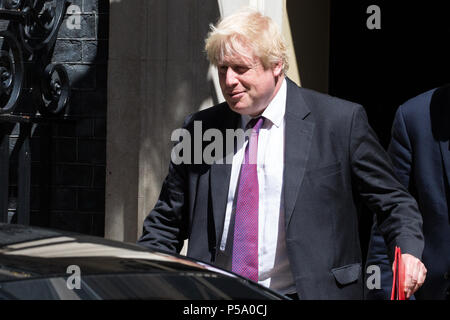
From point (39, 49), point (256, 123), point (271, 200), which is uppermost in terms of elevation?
point (39, 49)

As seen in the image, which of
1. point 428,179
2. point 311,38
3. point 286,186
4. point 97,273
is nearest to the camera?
point 97,273

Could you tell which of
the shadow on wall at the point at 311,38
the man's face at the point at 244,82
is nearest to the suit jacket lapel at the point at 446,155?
the man's face at the point at 244,82

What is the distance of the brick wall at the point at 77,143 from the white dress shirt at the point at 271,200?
3.41 metres

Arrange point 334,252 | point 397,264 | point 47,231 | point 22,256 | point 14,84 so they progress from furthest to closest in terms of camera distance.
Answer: point 14,84 → point 334,252 → point 397,264 → point 47,231 → point 22,256

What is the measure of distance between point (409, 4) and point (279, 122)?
3995mm

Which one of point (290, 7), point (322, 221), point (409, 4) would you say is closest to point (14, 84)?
point (290, 7)

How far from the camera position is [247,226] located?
139 inches

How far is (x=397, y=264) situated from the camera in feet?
11.0

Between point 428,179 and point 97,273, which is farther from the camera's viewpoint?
point 428,179

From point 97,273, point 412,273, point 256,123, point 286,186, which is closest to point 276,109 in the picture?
point 256,123

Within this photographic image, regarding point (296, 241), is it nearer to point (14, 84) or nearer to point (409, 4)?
point (14, 84)

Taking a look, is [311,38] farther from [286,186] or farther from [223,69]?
[286,186]

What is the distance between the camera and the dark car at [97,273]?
2207 mm

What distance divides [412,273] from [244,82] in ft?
2.95
